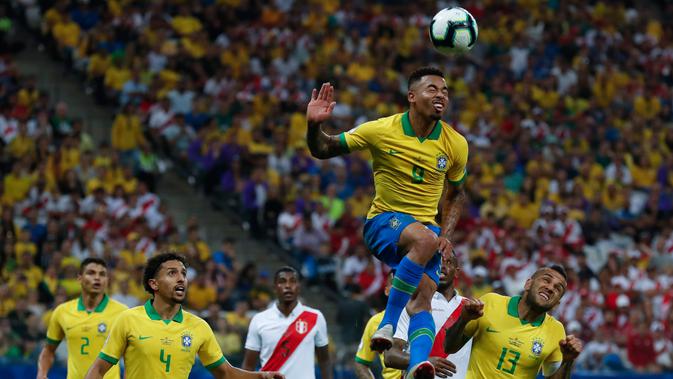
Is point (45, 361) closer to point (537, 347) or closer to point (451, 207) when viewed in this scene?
point (451, 207)

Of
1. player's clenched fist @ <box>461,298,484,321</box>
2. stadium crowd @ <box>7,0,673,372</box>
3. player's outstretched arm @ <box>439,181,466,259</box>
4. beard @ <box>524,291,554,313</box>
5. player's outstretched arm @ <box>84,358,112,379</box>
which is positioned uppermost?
stadium crowd @ <box>7,0,673,372</box>

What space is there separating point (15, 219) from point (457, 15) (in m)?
10.8

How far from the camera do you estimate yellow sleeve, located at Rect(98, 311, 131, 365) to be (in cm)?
1013

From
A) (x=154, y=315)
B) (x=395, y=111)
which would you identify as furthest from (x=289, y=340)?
(x=395, y=111)

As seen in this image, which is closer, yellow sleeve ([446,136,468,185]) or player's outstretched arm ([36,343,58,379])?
yellow sleeve ([446,136,468,185])

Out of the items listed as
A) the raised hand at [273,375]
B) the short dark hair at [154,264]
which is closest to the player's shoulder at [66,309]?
the short dark hair at [154,264]

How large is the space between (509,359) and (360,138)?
2296 mm

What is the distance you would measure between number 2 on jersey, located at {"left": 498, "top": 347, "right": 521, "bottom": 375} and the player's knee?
4.65 ft

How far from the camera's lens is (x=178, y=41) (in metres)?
23.8

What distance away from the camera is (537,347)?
10.6m

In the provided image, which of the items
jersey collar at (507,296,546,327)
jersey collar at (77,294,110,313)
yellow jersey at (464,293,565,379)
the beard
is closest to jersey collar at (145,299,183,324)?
jersey collar at (77,294,110,313)

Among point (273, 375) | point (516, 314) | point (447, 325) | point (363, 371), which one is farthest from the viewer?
point (363, 371)

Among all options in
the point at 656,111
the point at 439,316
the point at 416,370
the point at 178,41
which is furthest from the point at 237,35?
the point at 416,370

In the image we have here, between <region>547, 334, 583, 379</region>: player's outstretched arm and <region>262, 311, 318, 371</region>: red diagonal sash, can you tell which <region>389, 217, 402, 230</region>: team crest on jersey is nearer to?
<region>547, 334, 583, 379</region>: player's outstretched arm
